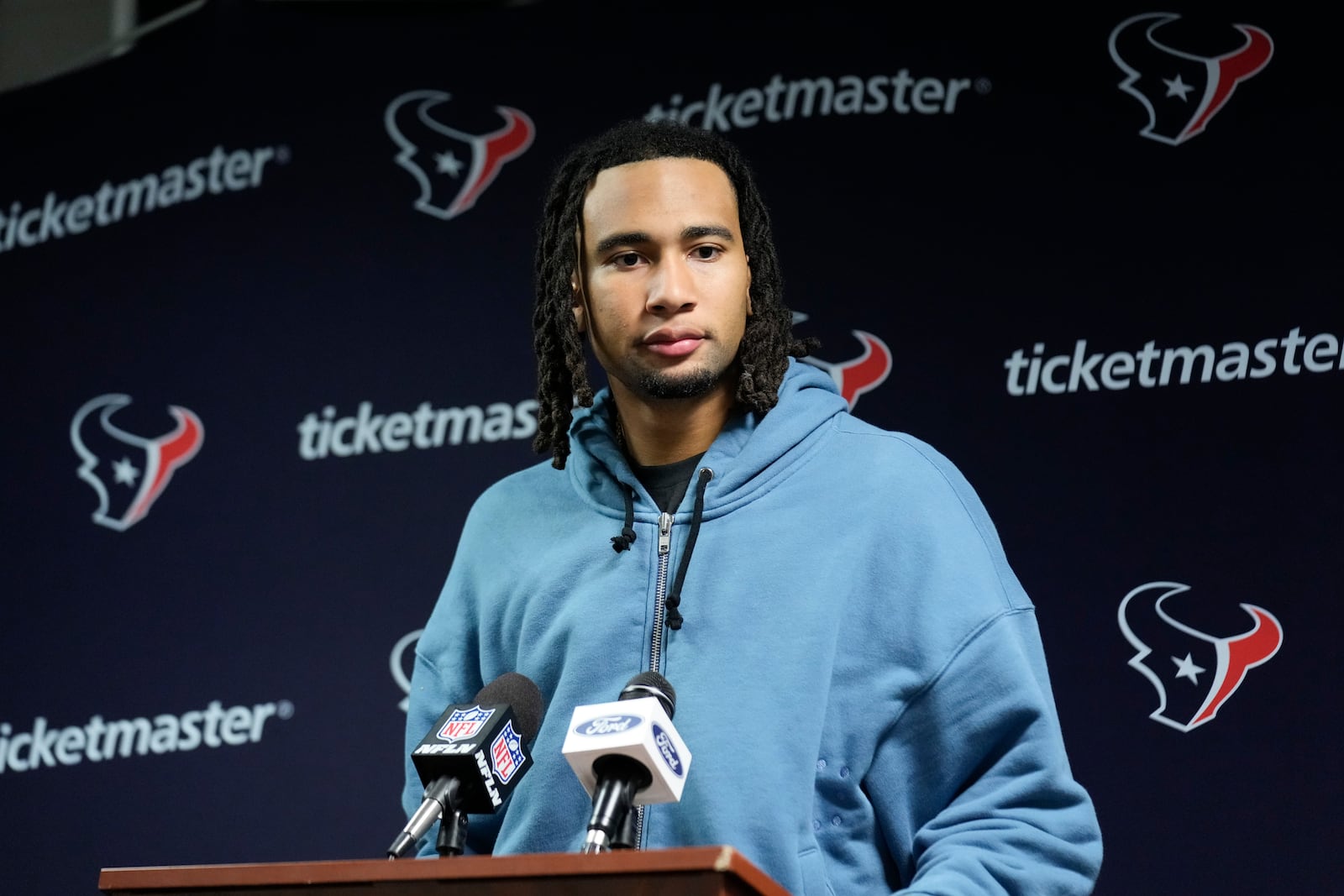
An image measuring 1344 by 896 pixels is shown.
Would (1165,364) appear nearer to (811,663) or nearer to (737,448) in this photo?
(737,448)

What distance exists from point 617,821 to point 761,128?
7.80ft

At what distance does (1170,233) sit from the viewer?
3260 millimetres

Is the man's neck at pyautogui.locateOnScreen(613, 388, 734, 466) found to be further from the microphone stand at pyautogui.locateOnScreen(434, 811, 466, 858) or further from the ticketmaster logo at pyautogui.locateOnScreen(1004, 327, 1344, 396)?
the ticketmaster logo at pyautogui.locateOnScreen(1004, 327, 1344, 396)

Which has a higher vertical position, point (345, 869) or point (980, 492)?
point (980, 492)

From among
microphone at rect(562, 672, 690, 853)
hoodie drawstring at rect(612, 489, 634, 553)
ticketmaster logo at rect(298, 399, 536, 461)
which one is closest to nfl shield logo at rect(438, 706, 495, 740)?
microphone at rect(562, 672, 690, 853)

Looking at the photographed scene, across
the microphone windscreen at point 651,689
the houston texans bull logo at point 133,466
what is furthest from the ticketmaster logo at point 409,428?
the microphone windscreen at point 651,689

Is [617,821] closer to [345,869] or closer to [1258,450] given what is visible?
[345,869]

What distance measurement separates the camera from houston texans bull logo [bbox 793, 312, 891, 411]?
3398 mm

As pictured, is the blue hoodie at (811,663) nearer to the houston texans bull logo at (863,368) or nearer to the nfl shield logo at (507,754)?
the nfl shield logo at (507,754)

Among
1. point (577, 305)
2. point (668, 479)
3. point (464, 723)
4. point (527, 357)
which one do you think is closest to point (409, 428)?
point (527, 357)

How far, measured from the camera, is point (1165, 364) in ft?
10.5

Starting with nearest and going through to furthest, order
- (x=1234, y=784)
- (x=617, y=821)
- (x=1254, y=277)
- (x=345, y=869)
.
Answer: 1. (x=345, y=869)
2. (x=617, y=821)
3. (x=1234, y=784)
4. (x=1254, y=277)

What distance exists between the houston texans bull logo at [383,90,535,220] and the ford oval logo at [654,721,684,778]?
→ 95.8 inches

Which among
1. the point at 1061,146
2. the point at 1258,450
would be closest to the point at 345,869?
the point at 1258,450
